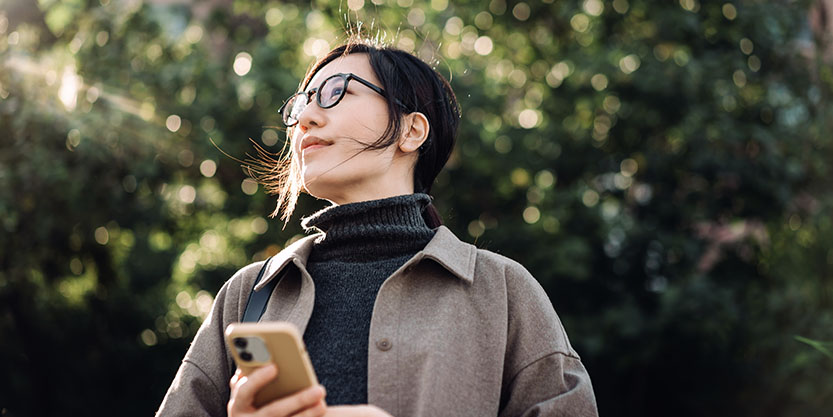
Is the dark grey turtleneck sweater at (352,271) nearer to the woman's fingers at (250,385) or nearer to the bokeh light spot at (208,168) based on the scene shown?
the woman's fingers at (250,385)

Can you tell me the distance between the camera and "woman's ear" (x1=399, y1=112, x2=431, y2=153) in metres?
2.32

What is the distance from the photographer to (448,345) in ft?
6.39

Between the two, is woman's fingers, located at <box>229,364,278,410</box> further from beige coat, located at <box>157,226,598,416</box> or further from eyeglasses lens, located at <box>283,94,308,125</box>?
eyeglasses lens, located at <box>283,94,308,125</box>

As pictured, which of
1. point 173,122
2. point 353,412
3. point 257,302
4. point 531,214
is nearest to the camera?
point 353,412

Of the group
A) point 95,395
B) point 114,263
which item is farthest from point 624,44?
point 95,395

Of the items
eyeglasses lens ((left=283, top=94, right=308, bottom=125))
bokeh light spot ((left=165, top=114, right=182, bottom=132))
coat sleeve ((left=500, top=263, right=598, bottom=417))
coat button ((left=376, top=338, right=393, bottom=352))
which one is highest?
eyeglasses lens ((left=283, top=94, right=308, bottom=125))

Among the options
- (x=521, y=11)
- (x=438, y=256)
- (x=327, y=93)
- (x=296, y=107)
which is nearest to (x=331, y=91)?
(x=327, y=93)

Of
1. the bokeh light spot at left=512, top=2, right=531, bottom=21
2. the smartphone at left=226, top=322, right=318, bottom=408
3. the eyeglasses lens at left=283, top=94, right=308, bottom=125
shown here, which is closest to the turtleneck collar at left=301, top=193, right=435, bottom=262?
the eyeglasses lens at left=283, top=94, right=308, bottom=125

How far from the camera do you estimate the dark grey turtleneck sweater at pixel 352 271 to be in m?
1.98

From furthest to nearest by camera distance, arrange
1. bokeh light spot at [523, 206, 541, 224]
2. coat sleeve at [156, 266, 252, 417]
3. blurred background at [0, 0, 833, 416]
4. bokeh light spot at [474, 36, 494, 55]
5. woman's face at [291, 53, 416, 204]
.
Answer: bokeh light spot at [474, 36, 494, 55]
bokeh light spot at [523, 206, 541, 224]
blurred background at [0, 0, 833, 416]
woman's face at [291, 53, 416, 204]
coat sleeve at [156, 266, 252, 417]

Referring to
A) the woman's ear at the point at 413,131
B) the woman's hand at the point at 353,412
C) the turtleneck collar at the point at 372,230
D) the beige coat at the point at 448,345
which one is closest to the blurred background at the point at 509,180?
the woman's ear at the point at 413,131

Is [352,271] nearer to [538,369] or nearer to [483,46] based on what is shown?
[538,369]

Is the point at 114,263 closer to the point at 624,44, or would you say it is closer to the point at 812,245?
the point at 624,44

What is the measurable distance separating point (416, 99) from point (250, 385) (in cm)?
110
